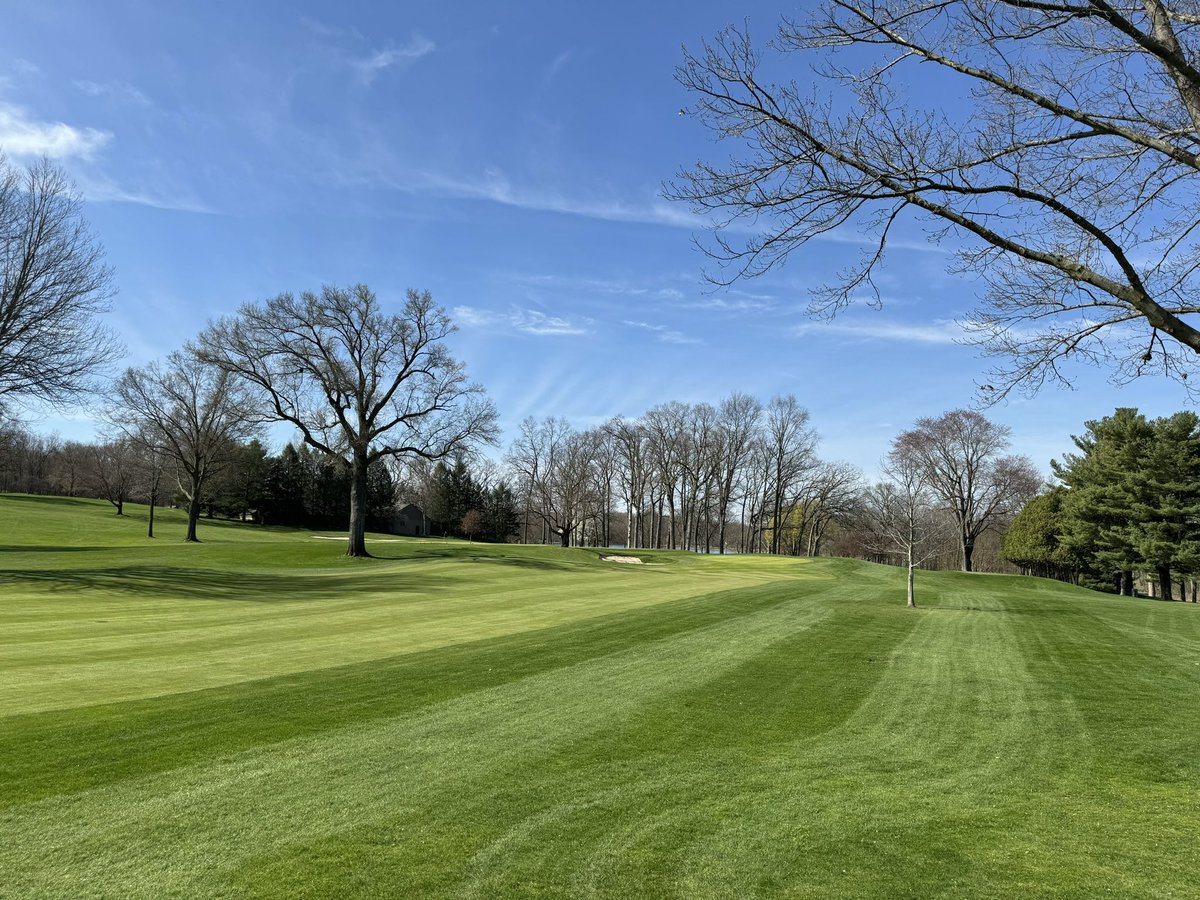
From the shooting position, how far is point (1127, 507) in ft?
140

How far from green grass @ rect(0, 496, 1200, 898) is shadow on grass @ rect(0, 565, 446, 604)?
3.58 meters

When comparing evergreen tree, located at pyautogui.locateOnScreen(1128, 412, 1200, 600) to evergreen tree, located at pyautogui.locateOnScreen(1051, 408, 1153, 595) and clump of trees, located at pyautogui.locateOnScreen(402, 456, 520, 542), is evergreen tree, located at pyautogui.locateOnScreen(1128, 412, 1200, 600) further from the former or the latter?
clump of trees, located at pyautogui.locateOnScreen(402, 456, 520, 542)

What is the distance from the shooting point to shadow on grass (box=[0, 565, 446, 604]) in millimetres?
18000

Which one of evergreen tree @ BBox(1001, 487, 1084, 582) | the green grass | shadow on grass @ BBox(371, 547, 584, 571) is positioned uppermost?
evergreen tree @ BBox(1001, 487, 1084, 582)

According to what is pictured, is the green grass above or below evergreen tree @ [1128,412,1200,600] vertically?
below

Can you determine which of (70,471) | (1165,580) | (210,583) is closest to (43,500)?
(70,471)

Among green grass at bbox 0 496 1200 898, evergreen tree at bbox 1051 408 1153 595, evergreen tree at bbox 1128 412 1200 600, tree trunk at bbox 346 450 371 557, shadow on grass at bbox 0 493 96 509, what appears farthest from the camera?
shadow on grass at bbox 0 493 96 509

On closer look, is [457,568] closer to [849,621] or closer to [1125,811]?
[849,621]

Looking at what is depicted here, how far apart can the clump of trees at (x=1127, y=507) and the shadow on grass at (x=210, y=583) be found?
41968 mm

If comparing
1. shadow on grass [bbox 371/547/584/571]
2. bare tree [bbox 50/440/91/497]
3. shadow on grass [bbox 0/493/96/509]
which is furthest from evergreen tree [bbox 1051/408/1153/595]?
bare tree [bbox 50/440/91/497]

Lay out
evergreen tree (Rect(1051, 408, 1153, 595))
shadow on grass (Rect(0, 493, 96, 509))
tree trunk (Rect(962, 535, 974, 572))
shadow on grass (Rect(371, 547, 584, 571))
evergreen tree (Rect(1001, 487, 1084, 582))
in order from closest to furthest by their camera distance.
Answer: shadow on grass (Rect(371, 547, 584, 571)), evergreen tree (Rect(1051, 408, 1153, 595)), evergreen tree (Rect(1001, 487, 1084, 582)), tree trunk (Rect(962, 535, 974, 572)), shadow on grass (Rect(0, 493, 96, 509))

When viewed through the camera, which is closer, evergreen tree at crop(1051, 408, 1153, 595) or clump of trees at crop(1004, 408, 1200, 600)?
clump of trees at crop(1004, 408, 1200, 600)

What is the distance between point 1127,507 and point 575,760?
49.6 meters

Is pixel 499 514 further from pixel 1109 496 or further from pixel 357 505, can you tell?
pixel 1109 496
